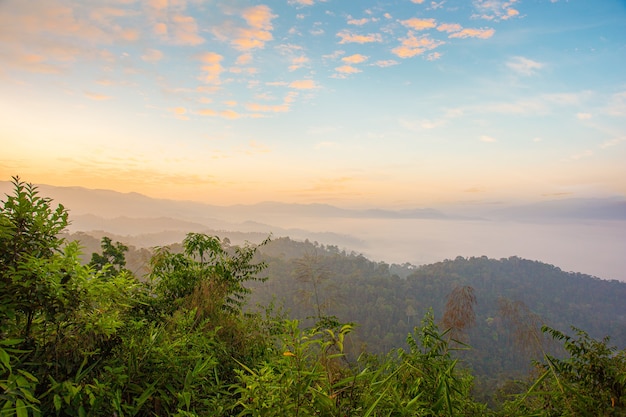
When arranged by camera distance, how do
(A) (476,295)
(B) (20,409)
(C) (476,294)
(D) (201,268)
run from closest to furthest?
(B) (20,409)
(D) (201,268)
(A) (476,295)
(C) (476,294)

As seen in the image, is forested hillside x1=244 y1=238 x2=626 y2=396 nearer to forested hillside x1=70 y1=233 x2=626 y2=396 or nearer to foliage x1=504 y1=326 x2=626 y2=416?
forested hillside x1=70 y1=233 x2=626 y2=396

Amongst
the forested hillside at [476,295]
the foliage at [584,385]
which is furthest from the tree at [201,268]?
the forested hillside at [476,295]

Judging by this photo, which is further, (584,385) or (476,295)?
(476,295)

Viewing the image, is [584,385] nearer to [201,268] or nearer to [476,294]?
[201,268]

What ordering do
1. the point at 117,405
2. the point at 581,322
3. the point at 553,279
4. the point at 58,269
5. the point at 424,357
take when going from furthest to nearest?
the point at 553,279, the point at 581,322, the point at 424,357, the point at 58,269, the point at 117,405

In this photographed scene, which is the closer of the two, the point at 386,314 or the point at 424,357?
the point at 424,357

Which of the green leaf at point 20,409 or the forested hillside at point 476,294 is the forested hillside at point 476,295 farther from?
the green leaf at point 20,409

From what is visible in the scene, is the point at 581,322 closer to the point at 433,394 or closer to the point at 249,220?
the point at 433,394

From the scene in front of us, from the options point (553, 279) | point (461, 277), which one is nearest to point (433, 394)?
point (461, 277)

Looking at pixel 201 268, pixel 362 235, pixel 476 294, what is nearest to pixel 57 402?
pixel 201 268

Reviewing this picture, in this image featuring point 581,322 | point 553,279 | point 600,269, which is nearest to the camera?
point 581,322

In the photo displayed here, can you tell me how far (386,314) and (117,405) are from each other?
48858 mm

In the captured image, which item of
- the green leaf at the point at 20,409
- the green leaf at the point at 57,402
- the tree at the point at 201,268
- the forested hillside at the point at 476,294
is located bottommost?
the forested hillside at the point at 476,294

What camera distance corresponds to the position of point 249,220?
540 ft
